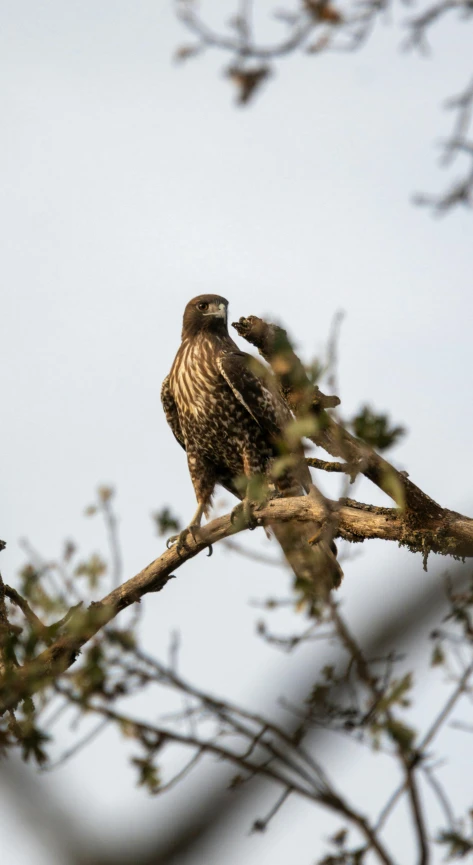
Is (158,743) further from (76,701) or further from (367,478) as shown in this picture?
(367,478)

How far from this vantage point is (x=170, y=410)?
847 cm

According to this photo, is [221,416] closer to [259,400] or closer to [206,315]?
[259,400]

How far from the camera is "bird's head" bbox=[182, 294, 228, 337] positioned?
8664 mm

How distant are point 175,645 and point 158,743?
0.31m

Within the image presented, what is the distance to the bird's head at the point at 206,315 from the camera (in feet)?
28.4

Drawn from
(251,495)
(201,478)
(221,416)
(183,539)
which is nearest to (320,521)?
(183,539)

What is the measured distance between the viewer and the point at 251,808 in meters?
1.00

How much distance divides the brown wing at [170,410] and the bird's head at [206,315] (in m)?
0.61

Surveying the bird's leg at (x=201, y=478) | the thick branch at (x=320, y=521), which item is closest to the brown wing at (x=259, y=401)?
the bird's leg at (x=201, y=478)

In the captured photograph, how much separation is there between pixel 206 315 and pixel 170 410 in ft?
3.36

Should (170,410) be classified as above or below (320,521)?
above

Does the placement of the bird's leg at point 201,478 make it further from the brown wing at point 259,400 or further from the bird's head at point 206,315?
the bird's head at point 206,315

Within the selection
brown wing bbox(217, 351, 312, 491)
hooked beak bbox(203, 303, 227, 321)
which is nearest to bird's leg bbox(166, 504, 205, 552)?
brown wing bbox(217, 351, 312, 491)

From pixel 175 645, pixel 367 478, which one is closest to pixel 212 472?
pixel 367 478
